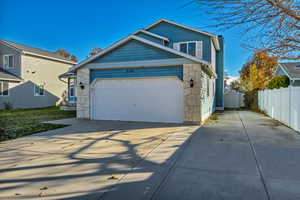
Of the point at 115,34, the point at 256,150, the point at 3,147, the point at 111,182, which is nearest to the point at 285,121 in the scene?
the point at 256,150

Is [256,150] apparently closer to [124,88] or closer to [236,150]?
[236,150]

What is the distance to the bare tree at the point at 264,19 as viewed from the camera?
3666 millimetres

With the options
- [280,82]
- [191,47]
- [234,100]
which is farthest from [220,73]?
[280,82]

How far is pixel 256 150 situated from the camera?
521 centimetres

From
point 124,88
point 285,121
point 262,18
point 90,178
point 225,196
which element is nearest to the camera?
point 225,196

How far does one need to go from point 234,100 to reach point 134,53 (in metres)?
15.1

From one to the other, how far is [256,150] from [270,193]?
2.50 m

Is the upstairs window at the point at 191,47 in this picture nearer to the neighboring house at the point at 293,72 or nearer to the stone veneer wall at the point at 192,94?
the stone veneer wall at the point at 192,94

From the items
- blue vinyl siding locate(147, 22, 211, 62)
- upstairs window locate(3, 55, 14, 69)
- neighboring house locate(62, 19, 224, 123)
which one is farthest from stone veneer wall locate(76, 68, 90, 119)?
upstairs window locate(3, 55, 14, 69)

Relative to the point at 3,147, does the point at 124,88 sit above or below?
above

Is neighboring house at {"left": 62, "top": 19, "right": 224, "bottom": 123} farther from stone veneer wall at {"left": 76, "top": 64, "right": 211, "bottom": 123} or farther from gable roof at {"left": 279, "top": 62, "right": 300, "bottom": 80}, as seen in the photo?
gable roof at {"left": 279, "top": 62, "right": 300, "bottom": 80}

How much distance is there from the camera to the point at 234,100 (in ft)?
69.9

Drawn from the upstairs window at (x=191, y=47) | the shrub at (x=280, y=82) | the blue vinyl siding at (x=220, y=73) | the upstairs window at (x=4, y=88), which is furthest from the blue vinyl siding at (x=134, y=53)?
the upstairs window at (x=4, y=88)

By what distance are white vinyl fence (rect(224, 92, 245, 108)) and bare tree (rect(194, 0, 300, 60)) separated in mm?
17482
